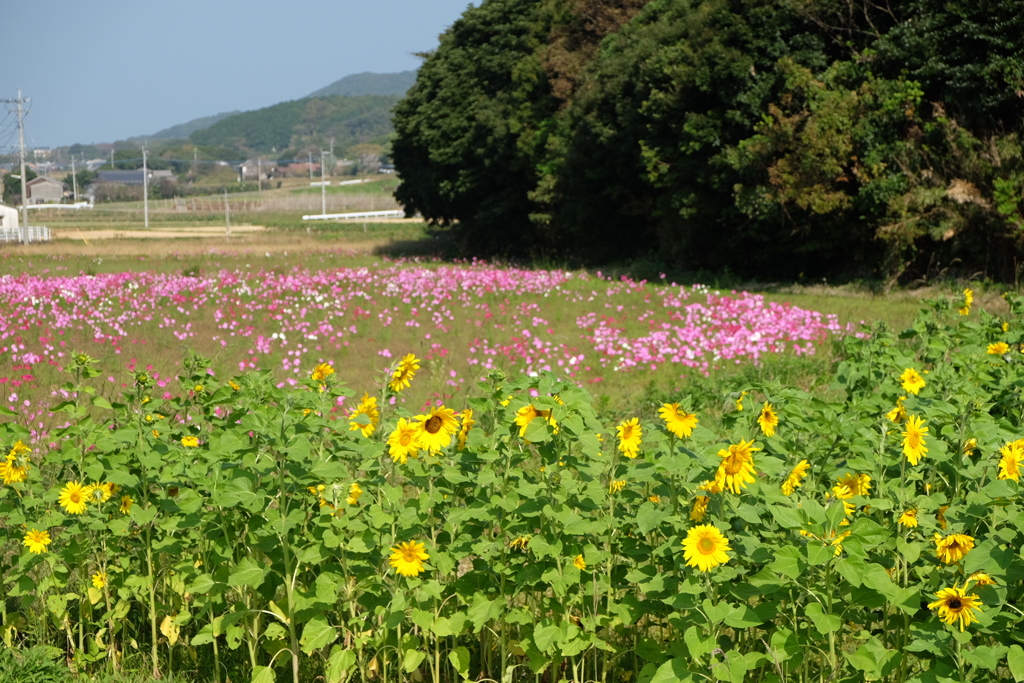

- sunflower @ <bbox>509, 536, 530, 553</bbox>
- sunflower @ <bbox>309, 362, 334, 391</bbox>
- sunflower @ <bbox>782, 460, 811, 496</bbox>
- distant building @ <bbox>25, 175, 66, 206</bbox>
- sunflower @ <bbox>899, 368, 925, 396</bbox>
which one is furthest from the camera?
distant building @ <bbox>25, 175, 66, 206</bbox>

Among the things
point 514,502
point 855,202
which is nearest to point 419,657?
point 514,502

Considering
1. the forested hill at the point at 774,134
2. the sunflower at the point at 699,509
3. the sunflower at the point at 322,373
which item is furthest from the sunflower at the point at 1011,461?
the forested hill at the point at 774,134

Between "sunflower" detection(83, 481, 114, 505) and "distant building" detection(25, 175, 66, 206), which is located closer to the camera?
"sunflower" detection(83, 481, 114, 505)

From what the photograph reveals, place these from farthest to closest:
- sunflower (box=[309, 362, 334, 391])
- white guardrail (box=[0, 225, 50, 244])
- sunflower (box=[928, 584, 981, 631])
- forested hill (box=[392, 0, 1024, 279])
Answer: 1. white guardrail (box=[0, 225, 50, 244])
2. forested hill (box=[392, 0, 1024, 279])
3. sunflower (box=[309, 362, 334, 391])
4. sunflower (box=[928, 584, 981, 631])

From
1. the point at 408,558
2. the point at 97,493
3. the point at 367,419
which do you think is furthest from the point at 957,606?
the point at 97,493

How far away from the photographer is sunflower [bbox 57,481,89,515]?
3279 millimetres

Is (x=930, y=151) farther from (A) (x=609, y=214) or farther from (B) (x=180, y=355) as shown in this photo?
(B) (x=180, y=355)

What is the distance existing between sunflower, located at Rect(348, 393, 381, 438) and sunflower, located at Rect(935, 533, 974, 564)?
69.3 inches

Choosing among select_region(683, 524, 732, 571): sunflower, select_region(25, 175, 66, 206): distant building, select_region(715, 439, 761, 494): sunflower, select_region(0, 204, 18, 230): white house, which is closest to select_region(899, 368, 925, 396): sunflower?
select_region(715, 439, 761, 494): sunflower

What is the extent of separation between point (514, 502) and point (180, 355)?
8281 mm

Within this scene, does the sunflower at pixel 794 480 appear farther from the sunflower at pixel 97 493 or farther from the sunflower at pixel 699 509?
the sunflower at pixel 97 493

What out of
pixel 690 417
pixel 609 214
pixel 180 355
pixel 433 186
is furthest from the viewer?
pixel 433 186

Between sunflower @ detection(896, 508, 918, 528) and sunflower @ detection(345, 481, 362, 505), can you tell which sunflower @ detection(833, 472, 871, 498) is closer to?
sunflower @ detection(896, 508, 918, 528)

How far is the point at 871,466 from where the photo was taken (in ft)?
9.25
